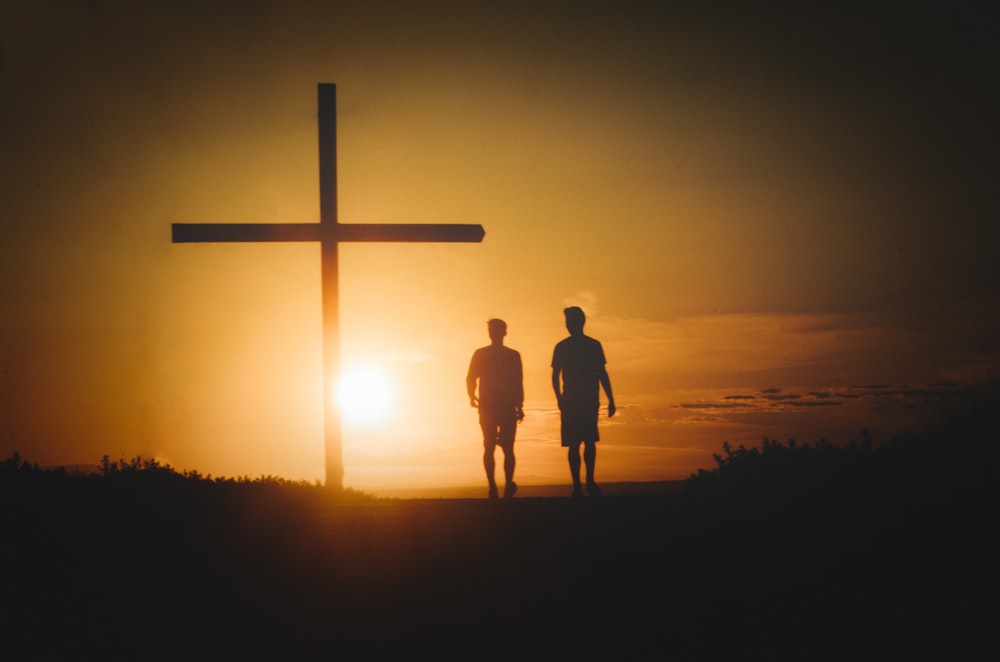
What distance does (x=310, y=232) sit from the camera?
49.2 feet

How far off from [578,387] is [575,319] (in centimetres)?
83

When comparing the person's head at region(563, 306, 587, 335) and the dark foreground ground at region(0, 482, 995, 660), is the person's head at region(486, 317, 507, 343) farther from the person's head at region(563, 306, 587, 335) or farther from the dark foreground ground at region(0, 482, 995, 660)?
the dark foreground ground at region(0, 482, 995, 660)

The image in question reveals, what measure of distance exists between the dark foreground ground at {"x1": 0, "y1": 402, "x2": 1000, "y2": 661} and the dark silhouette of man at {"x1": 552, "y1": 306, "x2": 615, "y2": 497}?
2.30 m

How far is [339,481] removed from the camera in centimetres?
1456

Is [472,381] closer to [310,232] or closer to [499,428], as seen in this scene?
[499,428]

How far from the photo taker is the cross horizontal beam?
15023mm

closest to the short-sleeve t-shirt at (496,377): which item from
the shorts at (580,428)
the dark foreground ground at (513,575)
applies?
the shorts at (580,428)

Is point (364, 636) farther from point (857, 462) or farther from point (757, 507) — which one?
point (857, 462)

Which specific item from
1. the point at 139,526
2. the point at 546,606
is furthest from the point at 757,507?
the point at 139,526

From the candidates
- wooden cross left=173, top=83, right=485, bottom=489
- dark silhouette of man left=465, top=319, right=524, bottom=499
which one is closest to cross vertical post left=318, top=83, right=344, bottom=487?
wooden cross left=173, top=83, right=485, bottom=489

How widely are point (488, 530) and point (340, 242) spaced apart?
20.4 ft

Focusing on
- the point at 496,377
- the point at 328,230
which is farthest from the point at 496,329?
the point at 328,230

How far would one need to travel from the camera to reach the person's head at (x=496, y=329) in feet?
46.8

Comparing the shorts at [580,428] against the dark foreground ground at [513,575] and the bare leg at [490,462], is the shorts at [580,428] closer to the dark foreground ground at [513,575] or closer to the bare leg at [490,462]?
the bare leg at [490,462]
